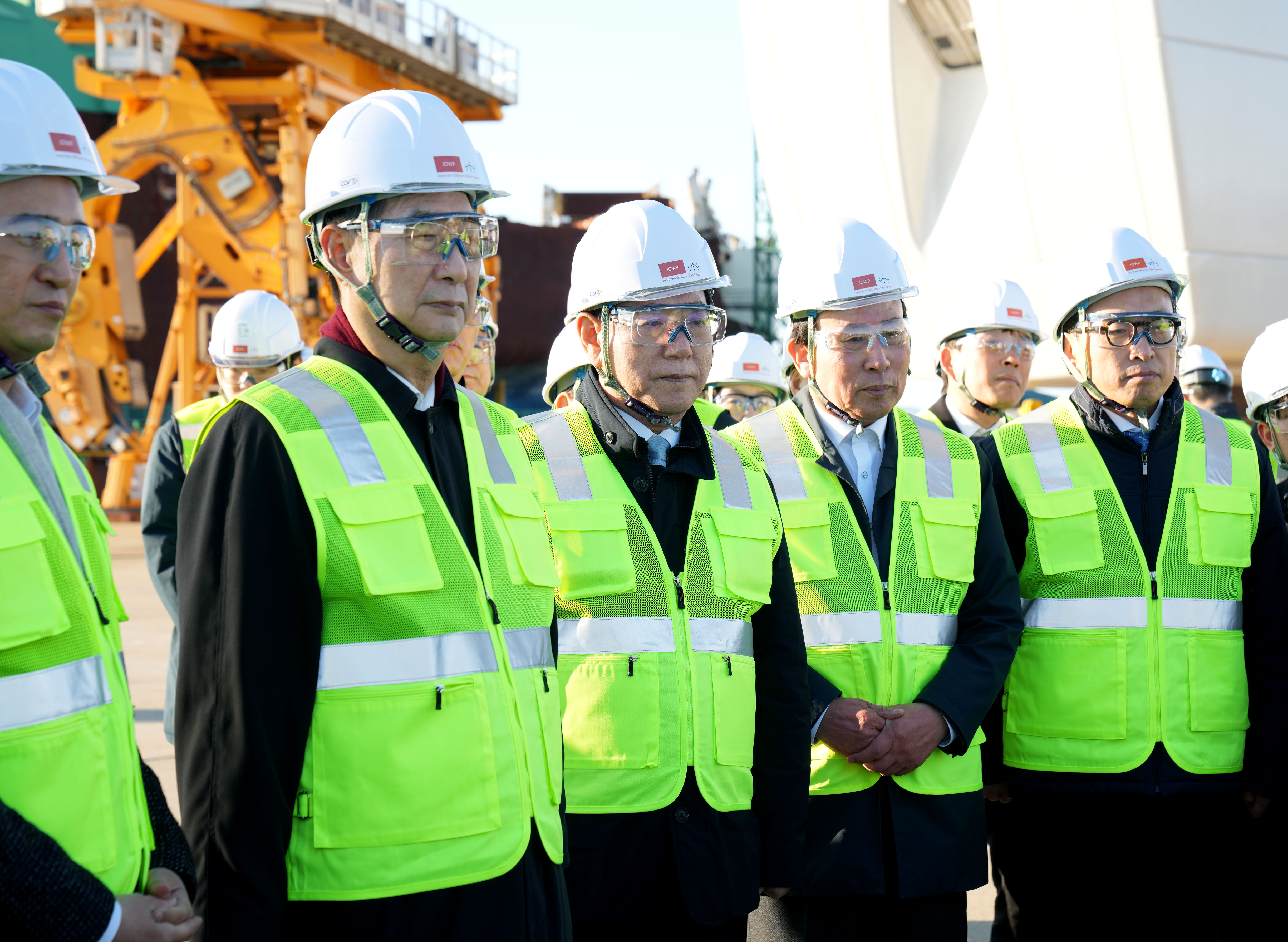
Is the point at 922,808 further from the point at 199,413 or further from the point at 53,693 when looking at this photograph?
the point at 199,413

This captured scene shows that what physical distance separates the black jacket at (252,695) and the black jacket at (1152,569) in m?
2.03

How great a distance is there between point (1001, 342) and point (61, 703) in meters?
4.61

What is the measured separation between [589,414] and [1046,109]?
1205 cm

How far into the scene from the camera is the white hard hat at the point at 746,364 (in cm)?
740

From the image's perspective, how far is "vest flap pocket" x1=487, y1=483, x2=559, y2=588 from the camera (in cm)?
225

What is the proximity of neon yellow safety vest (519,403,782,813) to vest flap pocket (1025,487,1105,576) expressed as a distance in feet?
3.37

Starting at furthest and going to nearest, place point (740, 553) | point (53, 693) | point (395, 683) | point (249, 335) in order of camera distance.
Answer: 1. point (249, 335)
2. point (740, 553)
3. point (395, 683)
4. point (53, 693)

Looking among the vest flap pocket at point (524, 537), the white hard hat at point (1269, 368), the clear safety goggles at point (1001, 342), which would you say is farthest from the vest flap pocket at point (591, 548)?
the clear safety goggles at point (1001, 342)

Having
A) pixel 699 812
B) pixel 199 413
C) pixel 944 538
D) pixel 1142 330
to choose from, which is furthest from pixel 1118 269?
pixel 199 413

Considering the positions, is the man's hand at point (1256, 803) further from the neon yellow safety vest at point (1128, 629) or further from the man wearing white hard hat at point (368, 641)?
the man wearing white hard hat at point (368, 641)

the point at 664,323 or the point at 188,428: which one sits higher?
the point at 188,428

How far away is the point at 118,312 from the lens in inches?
768

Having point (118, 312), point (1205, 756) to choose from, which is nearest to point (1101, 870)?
point (1205, 756)

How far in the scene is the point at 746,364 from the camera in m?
7.43
